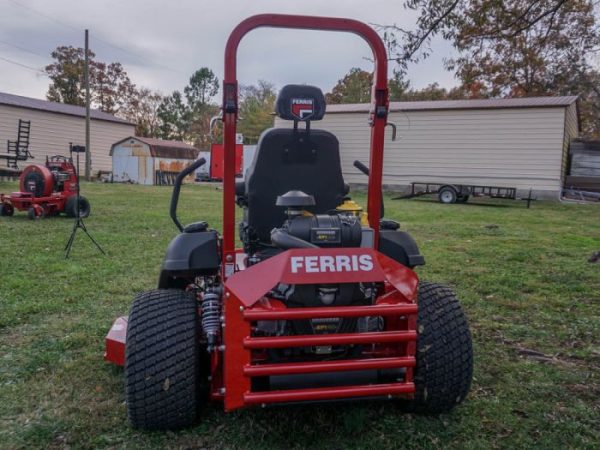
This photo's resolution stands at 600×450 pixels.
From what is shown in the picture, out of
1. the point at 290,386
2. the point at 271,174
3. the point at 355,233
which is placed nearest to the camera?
the point at 290,386

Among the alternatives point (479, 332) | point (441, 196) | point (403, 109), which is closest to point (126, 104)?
point (403, 109)

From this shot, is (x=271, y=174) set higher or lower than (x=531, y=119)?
lower

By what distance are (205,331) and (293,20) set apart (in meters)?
1.64

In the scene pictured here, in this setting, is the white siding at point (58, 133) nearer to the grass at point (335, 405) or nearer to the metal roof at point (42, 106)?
the metal roof at point (42, 106)

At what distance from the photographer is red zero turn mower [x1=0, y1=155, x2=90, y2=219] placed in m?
10.5

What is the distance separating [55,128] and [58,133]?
1.03 ft

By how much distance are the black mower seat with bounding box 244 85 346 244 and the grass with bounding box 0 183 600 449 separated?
1042 mm

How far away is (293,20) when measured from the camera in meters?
2.60

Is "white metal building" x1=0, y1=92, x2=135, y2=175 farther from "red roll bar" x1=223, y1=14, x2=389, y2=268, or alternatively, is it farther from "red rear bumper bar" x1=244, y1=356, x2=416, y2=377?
"red rear bumper bar" x1=244, y1=356, x2=416, y2=377

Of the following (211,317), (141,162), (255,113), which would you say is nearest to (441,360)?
(211,317)

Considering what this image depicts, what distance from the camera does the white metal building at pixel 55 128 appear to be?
2634 cm

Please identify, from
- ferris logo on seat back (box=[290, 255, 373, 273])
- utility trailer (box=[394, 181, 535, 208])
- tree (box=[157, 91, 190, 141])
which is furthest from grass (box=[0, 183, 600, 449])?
tree (box=[157, 91, 190, 141])

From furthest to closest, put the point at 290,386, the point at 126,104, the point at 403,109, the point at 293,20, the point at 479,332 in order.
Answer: the point at 126,104 → the point at 403,109 → the point at 479,332 → the point at 293,20 → the point at 290,386

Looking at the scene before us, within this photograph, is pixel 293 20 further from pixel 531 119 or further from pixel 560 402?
pixel 531 119
